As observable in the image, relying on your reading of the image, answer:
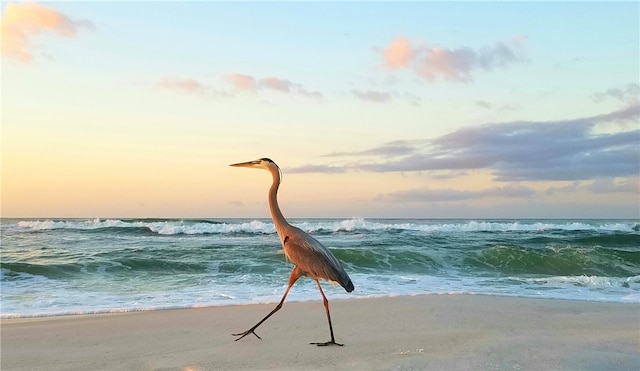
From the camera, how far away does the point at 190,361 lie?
4.67 meters

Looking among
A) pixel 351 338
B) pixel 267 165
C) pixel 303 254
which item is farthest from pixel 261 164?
pixel 351 338

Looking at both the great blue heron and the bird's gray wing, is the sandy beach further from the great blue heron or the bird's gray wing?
the bird's gray wing

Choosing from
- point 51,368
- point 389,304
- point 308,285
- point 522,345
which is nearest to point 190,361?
point 51,368

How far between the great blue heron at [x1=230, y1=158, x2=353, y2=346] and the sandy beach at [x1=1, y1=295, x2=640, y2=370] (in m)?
0.50

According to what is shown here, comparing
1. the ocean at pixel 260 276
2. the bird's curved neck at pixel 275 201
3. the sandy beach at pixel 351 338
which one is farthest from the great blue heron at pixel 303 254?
the ocean at pixel 260 276

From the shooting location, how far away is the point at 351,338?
221 inches

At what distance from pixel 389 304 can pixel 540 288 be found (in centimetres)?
412

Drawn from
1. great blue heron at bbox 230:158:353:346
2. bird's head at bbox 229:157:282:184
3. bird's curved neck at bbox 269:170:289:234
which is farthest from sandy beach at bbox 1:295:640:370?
bird's head at bbox 229:157:282:184

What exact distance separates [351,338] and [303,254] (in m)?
1.22

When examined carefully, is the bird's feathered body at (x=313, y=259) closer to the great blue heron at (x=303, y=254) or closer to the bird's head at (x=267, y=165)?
the great blue heron at (x=303, y=254)

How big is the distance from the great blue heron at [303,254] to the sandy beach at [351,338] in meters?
0.50

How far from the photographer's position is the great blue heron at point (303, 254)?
5004 millimetres

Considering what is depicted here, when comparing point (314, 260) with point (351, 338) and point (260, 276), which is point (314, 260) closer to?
point (351, 338)

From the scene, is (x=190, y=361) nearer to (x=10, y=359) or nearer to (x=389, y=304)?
(x=10, y=359)
